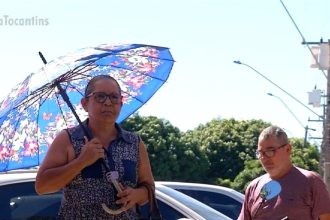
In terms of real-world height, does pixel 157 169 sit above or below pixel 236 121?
below

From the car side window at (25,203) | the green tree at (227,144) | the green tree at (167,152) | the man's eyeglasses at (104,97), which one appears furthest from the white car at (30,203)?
the green tree at (227,144)

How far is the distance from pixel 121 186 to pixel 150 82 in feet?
4.14

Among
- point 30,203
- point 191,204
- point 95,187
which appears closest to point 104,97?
point 95,187

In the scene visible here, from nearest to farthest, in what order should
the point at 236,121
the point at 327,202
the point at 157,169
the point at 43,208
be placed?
the point at 327,202
the point at 43,208
the point at 157,169
the point at 236,121

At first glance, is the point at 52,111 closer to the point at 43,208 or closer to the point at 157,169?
the point at 43,208

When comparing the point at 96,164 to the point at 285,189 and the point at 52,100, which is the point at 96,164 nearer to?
the point at 52,100

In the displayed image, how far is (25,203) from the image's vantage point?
6.40 m

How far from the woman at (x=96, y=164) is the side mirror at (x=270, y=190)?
99 centimetres

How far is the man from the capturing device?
215 inches

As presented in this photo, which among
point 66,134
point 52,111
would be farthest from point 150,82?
point 66,134

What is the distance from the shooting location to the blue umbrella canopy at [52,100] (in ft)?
16.8

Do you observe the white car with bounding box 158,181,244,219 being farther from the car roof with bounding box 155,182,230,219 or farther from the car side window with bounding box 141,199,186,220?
the car side window with bounding box 141,199,186,220

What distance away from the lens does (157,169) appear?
1344 inches

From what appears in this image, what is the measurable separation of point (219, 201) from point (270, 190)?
11.4ft
